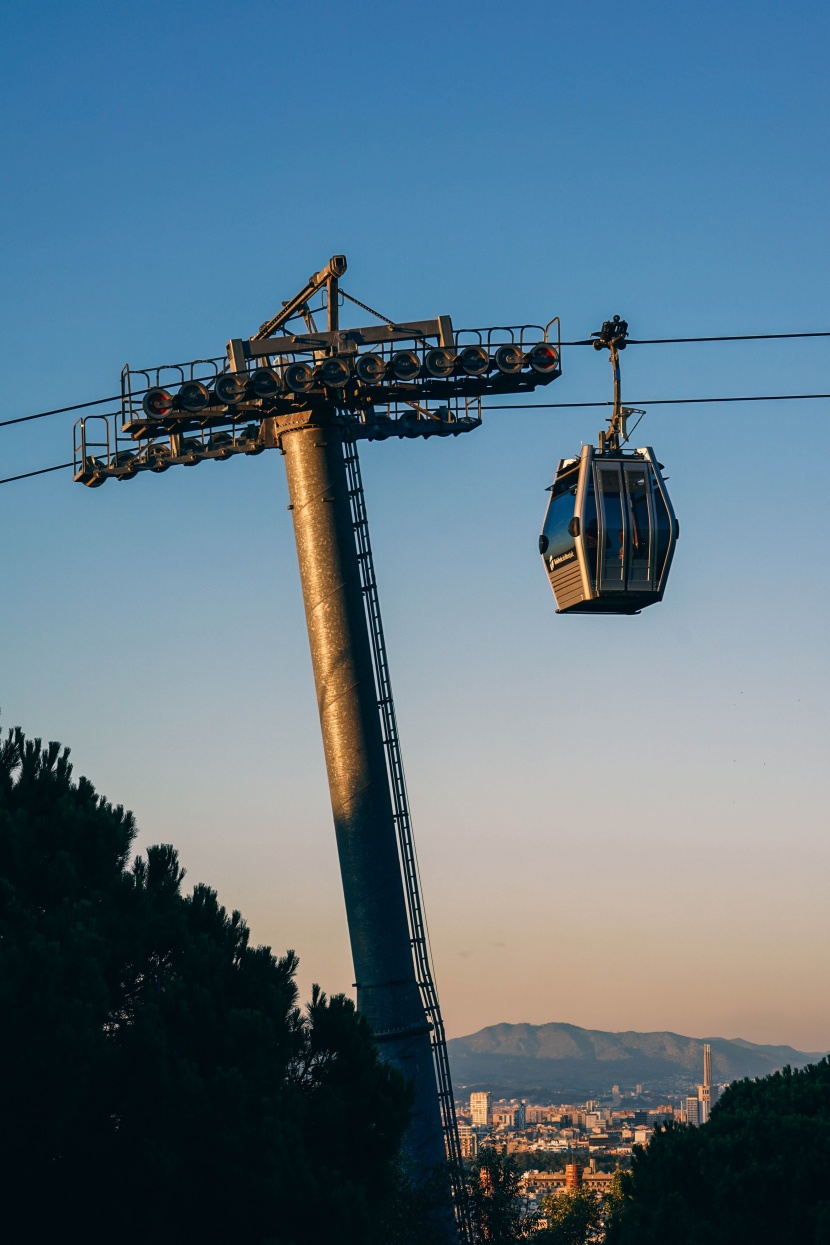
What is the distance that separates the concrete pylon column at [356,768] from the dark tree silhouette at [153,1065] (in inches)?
164

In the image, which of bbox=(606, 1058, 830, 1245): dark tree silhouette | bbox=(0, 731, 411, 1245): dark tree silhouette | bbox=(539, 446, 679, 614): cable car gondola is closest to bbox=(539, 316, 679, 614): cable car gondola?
bbox=(539, 446, 679, 614): cable car gondola

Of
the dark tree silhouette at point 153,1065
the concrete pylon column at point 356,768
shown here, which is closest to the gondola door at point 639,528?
the dark tree silhouette at point 153,1065

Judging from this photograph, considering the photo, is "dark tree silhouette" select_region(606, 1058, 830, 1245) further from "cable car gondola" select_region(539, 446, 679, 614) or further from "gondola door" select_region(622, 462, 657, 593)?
"gondola door" select_region(622, 462, 657, 593)

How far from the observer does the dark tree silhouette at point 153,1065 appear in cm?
1959

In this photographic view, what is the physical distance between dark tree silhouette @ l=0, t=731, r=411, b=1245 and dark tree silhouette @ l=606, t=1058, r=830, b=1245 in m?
5.25

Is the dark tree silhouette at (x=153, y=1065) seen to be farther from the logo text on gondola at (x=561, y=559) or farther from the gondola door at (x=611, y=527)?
the gondola door at (x=611, y=527)

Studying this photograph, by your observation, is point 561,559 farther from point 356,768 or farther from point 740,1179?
point 740,1179

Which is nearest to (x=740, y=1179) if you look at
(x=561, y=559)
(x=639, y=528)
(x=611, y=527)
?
(x=561, y=559)

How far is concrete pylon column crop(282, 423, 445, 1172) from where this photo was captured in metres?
28.6

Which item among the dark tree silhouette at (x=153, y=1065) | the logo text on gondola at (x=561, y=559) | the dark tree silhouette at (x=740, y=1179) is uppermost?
the logo text on gondola at (x=561, y=559)

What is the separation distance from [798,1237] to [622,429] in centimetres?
1329

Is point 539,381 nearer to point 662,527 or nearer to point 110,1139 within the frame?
point 662,527

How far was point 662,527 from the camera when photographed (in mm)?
23109

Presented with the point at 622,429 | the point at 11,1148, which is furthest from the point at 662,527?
the point at 11,1148
